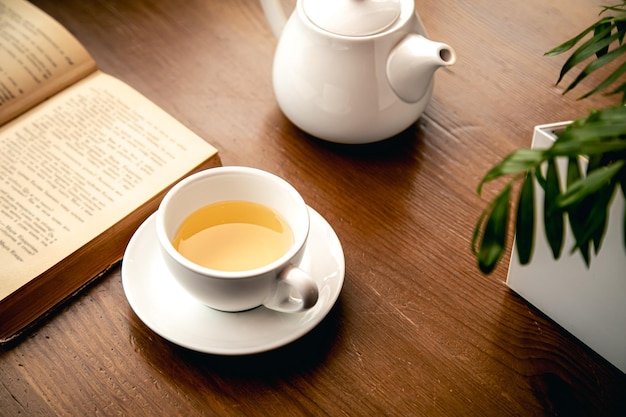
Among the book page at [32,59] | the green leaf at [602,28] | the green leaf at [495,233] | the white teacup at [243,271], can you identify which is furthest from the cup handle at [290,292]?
the book page at [32,59]

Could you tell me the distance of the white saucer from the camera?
50 centimetres

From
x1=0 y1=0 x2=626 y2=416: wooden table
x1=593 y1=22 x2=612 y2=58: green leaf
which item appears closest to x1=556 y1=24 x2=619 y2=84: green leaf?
x1=593 y1=22 x2=612 y2=58: green leaf

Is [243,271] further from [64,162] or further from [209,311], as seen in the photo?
[64,162]

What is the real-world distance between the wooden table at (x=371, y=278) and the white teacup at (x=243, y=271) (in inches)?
2.1

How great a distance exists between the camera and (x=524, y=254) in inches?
14.5

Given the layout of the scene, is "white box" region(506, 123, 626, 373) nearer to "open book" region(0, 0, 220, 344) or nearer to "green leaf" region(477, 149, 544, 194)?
Result: "green leaf" region(477, 149, 544, 194)

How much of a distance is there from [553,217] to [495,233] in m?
0.04

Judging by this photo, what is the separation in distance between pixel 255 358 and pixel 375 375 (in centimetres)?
10

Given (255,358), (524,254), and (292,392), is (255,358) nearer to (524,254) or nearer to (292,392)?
(292,392)

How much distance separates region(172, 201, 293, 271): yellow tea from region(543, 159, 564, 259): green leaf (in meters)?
0.23

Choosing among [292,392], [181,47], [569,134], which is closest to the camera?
[569,134]

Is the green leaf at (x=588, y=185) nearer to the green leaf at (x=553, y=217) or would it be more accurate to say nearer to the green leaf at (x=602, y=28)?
the green leaf at (x=553, y=217)

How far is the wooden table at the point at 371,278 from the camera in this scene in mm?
504

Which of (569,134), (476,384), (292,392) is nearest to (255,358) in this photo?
(292,392)
